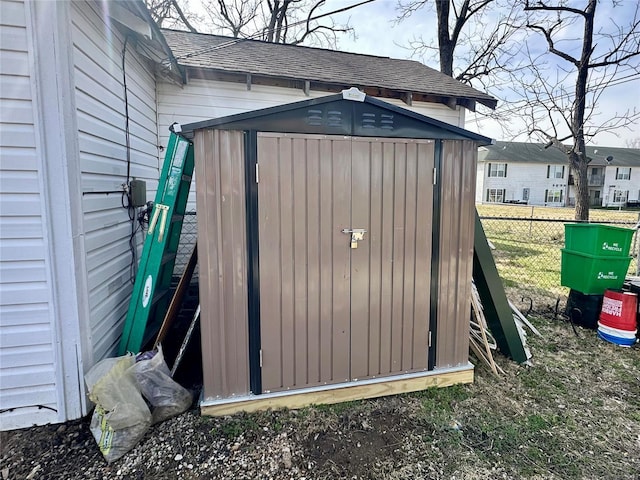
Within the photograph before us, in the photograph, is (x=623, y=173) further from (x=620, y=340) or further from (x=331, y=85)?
(x=331, y=85)

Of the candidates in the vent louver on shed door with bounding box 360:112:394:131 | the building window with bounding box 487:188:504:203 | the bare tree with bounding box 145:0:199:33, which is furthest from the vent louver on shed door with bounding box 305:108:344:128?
the building window with bounding box 487:188:504:203

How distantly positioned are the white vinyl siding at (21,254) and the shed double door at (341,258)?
131cm

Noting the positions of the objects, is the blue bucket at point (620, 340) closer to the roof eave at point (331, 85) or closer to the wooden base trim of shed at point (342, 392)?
the wooden base trim of shed at point (342, 392)

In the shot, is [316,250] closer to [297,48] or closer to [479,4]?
[297,48]

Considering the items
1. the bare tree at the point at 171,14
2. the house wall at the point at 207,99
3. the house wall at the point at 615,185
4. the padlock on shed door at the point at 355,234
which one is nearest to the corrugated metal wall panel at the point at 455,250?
the padlock on shed door at the point at 355,234

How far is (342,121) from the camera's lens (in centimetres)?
241

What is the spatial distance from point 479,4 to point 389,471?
13417 mm

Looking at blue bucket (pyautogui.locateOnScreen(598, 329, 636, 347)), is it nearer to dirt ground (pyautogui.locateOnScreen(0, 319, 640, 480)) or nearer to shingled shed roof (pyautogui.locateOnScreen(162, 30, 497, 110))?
dirt ground (pyautogui.locateOnScreen(0, 319, 640, 480))

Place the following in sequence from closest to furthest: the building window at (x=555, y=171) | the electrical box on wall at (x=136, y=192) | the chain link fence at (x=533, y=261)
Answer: the electrical box on wall at (x=136, y=192) < the chain link fence at (x=533, y=261) < the building window at (x=555, y=171)

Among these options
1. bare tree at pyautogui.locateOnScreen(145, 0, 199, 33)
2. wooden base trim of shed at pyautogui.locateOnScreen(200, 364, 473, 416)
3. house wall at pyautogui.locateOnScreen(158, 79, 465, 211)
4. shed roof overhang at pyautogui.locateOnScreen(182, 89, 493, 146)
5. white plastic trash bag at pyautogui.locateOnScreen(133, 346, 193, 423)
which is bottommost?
wooden base trim of shed at pyautogui.locateOnScreen(200, 364, 473, 416)

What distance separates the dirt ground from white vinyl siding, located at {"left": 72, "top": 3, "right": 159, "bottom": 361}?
699 millimetres

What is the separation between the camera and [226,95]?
4707mm

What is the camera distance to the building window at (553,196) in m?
32.1

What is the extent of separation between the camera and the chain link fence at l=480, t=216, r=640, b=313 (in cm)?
505
